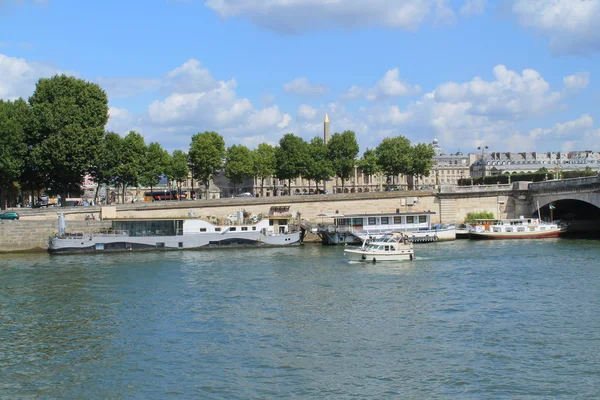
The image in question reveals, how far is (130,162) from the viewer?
78250mm

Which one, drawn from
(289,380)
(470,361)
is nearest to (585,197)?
(470,361)

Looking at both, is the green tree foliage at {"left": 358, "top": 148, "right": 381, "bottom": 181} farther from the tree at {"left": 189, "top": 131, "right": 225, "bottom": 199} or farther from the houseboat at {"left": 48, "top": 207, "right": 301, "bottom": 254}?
the houseboat at {"left": 48, "top": 207, "right": 301, "bottom": 254}

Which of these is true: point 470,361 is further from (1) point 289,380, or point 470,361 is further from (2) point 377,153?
(2) point 377,153

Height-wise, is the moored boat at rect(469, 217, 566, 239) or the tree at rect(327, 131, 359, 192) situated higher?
the tree at rect(327, 131, 359, 192)

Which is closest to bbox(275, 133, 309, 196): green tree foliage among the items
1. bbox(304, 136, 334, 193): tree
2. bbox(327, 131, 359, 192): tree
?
bbox(304, 136, 334, 193): tree

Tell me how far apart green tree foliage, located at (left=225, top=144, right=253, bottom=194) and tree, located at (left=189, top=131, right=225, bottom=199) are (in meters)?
3.41

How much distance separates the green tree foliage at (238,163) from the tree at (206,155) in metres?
3.41

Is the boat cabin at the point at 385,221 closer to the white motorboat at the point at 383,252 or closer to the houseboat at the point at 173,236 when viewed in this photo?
the houseboat at the point at 173,236

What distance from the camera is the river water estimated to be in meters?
23.2

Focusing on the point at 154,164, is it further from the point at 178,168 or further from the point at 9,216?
the point at 9,216

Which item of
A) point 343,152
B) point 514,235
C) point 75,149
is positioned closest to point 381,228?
point 514,235

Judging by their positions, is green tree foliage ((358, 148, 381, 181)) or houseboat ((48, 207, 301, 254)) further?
green tree foliage ((358, 148, 381, 181))

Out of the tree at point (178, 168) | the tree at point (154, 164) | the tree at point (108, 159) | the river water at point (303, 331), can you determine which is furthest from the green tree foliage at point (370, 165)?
the river water at point (303, 331)

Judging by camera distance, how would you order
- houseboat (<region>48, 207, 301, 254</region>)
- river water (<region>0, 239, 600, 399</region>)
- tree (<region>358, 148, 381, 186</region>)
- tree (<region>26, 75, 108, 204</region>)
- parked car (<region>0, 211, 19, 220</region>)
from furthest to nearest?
tree (<region>358, 148, 381, 186</region>)
tree (<region>26, 75, 108, 204</region>)
parked car (<region>0, 211, 19, 220</region>)
houseboat (<region>48, 207, 301, 254</region>)
river water (<region>0, 239, 600, 399</region>)
